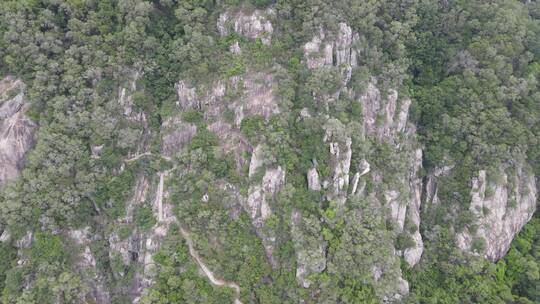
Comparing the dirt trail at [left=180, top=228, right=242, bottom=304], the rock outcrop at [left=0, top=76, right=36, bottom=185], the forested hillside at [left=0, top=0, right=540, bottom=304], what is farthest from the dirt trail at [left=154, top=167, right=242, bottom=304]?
the rock outcrop at [left=0, top=76, right=36, bottom=185]

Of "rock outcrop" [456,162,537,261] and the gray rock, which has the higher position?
the gray rock

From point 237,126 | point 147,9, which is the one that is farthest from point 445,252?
point 147,9

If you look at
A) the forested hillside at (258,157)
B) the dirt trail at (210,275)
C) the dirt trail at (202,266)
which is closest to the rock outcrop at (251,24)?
the forested hillside at (258,157)

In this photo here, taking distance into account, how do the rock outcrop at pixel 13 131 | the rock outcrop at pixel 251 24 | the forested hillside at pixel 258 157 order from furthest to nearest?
the rock outcrop at pixel 251 24 < the rock outcrop at pixel 13 131 < the forested hillside at pixel 258 157

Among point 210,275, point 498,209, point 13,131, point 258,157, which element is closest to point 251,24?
point 258,157

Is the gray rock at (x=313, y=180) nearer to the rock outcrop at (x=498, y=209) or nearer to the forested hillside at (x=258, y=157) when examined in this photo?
the forested hillside at (x=258, y=157)

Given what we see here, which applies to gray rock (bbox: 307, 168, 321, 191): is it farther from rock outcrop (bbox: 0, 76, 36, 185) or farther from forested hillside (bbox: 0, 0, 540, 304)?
rock outcrop (bbox: 0, 76, 36, 185)

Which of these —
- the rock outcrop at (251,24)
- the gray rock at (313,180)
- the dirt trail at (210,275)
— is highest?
the rock outcrop at (251,24)

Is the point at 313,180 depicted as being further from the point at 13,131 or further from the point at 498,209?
the point at 13,131
